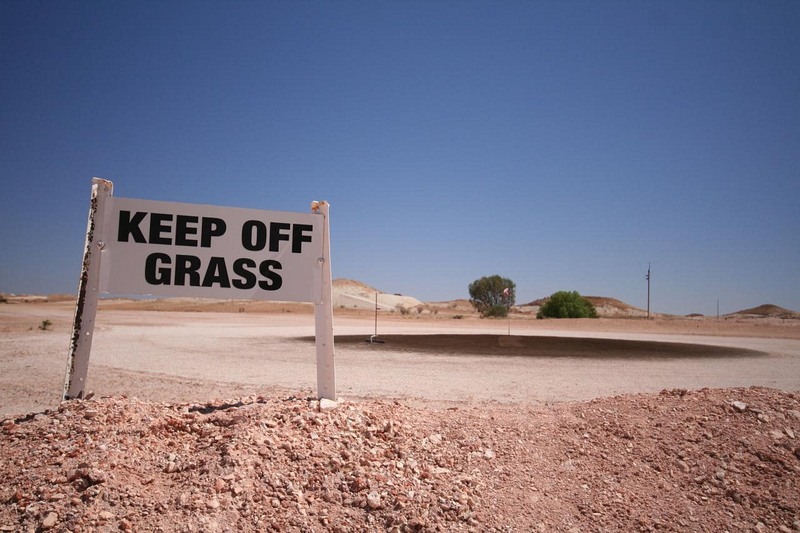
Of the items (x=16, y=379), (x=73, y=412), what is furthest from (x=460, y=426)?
(x=16, y=379)

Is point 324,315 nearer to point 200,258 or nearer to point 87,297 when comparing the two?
point 200,258

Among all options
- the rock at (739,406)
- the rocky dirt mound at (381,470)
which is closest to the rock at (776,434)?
the rocky dirt mound at (381,470)

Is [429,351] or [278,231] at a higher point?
[278,231]

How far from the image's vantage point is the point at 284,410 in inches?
180

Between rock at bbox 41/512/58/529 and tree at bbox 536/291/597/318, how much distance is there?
2218 inches

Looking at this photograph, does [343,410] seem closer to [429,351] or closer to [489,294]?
[429,351]

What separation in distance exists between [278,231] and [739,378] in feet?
40.5

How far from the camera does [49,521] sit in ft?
9.92

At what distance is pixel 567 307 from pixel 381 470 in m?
55.8

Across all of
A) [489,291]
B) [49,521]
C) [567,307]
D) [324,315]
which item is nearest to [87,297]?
[324,315]

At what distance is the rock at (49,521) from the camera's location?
301 cm

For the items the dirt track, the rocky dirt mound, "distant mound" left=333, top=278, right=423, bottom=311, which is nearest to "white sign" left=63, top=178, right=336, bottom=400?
the rocky dirt mound

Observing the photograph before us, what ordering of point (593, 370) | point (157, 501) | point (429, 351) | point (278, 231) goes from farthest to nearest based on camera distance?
point (429, 351)
point (593, 370)
point (278, 231)
point (157, 501)

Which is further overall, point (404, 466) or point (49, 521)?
point (404, 466)
